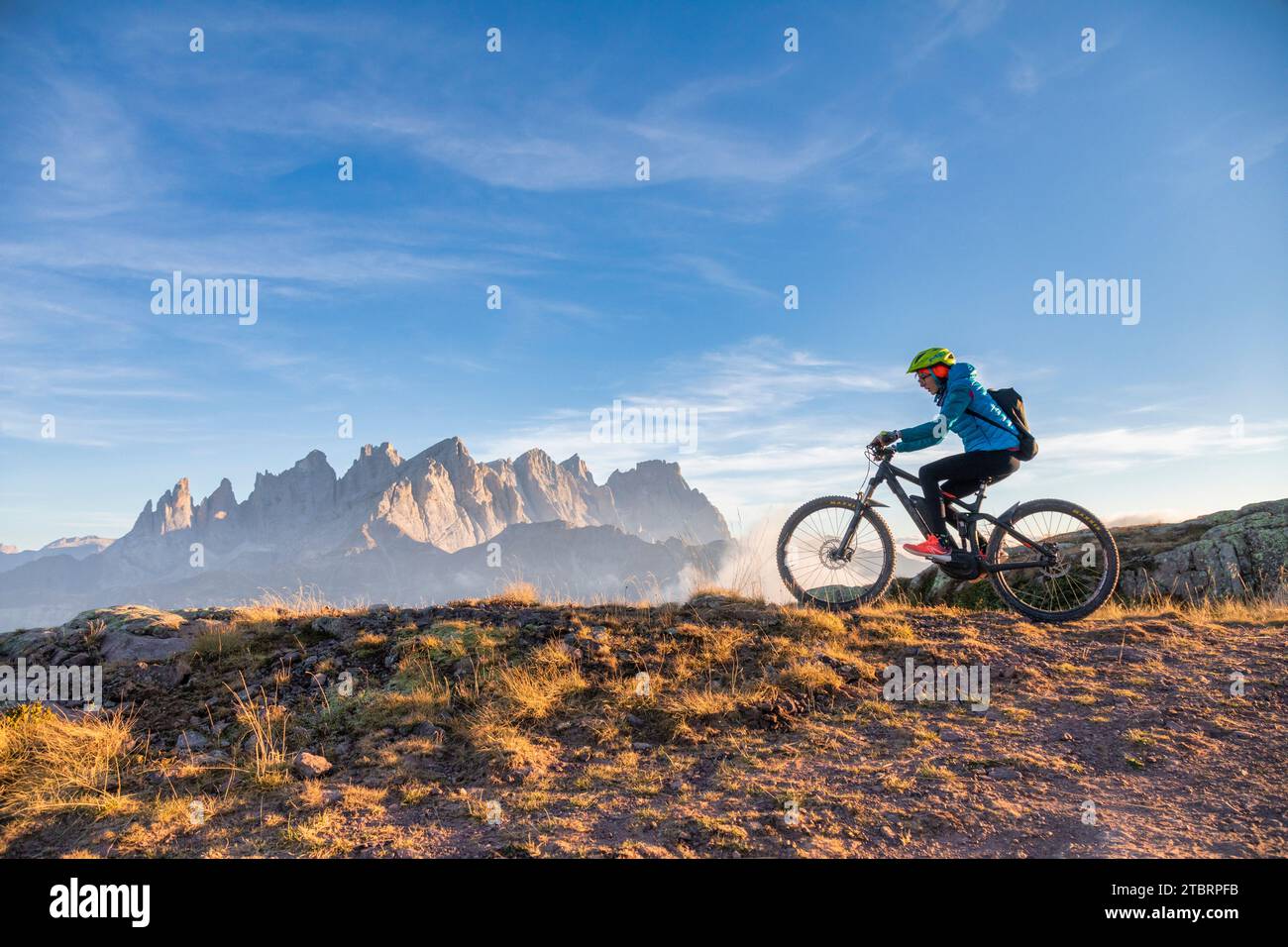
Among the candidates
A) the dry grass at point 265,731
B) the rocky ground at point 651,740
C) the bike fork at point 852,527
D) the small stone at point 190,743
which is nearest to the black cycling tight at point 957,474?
the bike fork at point 852,527

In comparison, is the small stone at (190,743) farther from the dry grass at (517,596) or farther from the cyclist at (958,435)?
the cyclist at (958,435)

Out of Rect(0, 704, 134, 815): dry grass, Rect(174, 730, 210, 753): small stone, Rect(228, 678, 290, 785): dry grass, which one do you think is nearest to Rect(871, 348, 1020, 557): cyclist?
Rect(228, 678, 290, 785): dry grass

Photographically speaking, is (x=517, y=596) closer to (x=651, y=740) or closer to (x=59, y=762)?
(x=651, y=740)

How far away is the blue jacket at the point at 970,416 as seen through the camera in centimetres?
830

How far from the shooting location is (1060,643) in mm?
7820

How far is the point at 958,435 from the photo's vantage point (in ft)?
28.1

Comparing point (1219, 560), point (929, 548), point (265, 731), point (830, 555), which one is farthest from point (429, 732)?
point (1219, 560)

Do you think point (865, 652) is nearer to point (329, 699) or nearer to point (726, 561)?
point (726, 561)

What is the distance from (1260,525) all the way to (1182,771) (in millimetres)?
12098

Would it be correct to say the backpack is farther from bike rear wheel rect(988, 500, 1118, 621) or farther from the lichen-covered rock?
the lichen-covered rock

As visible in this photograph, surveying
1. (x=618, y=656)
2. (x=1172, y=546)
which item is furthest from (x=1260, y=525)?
(x=618, y=656)

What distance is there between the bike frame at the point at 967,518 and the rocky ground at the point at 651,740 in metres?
0.93

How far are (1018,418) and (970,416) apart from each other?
2.19ft

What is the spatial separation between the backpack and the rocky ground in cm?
242
